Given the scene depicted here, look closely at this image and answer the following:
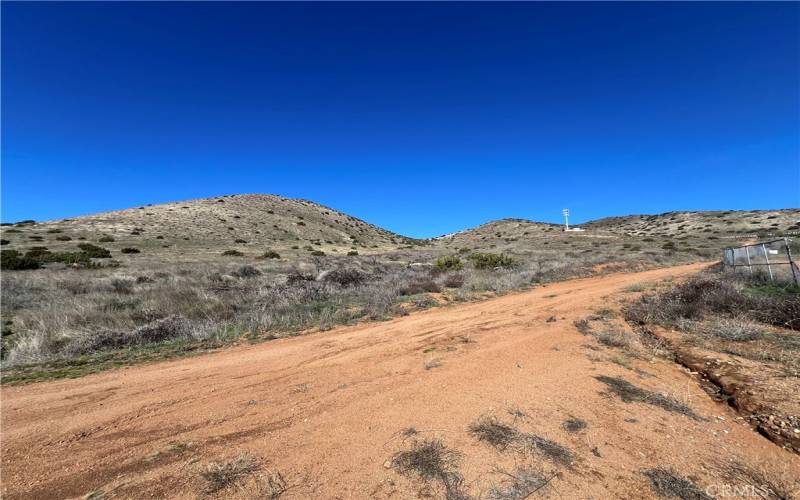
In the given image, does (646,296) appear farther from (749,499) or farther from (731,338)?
(749,499)

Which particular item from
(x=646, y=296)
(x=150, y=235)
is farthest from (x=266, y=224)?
(x=646, y=296)

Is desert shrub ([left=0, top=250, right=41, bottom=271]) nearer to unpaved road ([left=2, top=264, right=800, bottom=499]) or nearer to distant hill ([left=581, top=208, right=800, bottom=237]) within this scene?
unpaved road ([left=2, top=264, right=800, bottom=499])

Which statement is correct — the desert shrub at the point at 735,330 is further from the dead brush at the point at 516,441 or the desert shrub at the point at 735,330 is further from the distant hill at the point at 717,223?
the distant hill at the point at 717,223

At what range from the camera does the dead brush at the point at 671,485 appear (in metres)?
2.88

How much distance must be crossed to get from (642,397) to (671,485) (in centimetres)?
188

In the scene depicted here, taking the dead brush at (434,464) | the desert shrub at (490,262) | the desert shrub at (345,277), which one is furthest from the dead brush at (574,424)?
the desert shrub at (490,262)


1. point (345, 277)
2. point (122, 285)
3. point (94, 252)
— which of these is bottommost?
point (345, 277)

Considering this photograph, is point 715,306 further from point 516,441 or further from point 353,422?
point 353,422

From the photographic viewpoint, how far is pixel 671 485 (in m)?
3.00

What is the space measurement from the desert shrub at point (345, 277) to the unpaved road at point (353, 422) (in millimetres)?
8459

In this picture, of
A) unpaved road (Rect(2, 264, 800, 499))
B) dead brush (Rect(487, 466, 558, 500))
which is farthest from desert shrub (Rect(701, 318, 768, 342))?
dead brush (Rect(487, 466, 558, 500))

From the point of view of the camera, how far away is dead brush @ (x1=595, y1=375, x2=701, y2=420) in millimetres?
4316

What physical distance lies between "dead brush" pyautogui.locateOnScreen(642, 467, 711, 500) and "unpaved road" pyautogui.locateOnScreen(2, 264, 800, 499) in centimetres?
9

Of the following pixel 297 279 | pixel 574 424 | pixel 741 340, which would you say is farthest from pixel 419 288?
pixel 574 424
